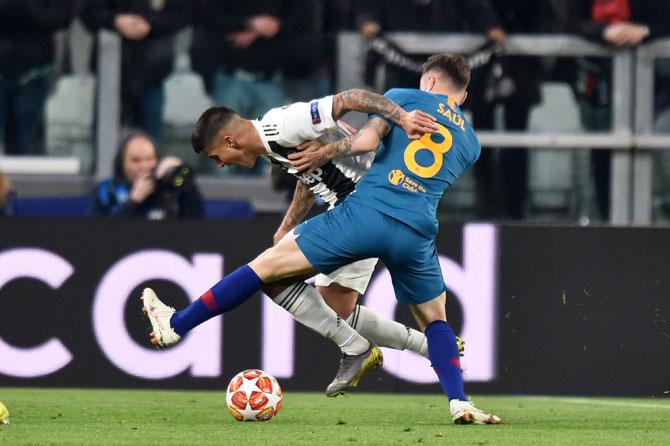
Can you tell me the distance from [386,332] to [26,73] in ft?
16.2

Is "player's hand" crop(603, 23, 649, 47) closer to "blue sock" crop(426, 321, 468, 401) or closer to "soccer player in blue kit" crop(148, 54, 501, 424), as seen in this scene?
"soccer player in blue kit" crop(148, 54, 501, 424)

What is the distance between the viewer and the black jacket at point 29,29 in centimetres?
1185

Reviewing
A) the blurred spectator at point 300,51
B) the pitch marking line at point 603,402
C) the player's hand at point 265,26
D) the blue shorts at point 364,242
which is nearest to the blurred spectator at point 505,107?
the blurred spectator at point 300,51

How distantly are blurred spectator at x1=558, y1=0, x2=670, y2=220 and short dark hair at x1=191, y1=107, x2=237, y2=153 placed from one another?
220 inches

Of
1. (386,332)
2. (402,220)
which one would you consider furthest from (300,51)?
(402,220)

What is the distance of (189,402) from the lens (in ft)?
29.5

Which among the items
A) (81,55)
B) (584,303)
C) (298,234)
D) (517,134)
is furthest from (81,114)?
(298,234)

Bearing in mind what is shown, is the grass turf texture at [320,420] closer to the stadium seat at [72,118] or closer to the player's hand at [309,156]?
the player's hand at [309,156]

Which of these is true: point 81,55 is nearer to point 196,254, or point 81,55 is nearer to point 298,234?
point 196,254

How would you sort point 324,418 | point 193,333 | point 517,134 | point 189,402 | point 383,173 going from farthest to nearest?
point 517,134 → point 193,333 → point 189,402 → point 324,418 → point 383,173

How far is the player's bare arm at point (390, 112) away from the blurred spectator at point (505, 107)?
512cm

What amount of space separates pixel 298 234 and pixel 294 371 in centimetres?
287

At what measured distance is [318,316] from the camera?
7715mm

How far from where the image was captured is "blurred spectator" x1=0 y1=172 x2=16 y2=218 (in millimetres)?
10836
